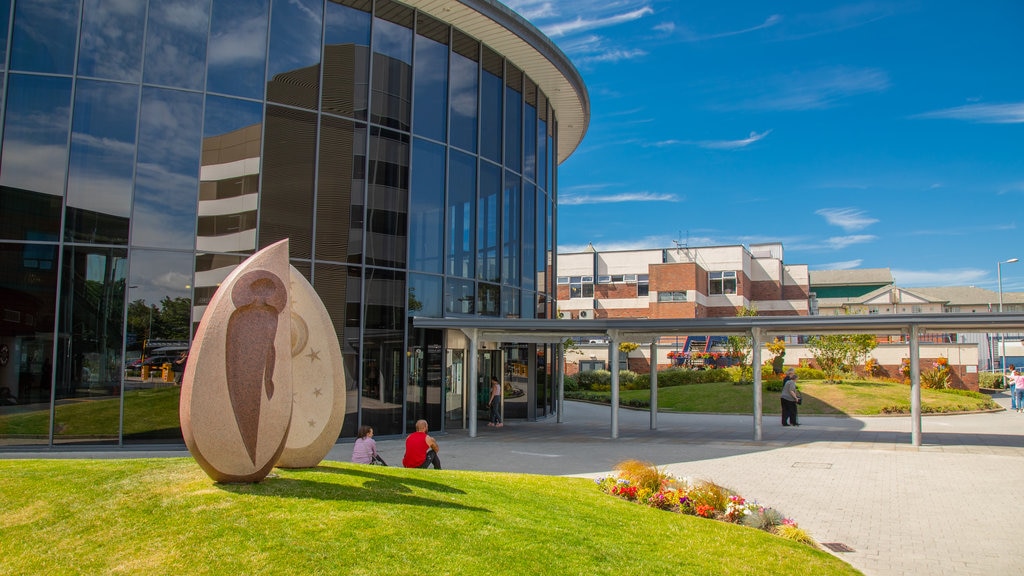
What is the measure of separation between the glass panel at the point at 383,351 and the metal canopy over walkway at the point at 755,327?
2.53 ft

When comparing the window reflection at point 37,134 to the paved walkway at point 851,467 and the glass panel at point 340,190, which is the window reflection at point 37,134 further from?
the paved walkway at point 851,467

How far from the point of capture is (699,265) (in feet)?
196

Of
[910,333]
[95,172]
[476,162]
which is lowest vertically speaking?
[910,333]

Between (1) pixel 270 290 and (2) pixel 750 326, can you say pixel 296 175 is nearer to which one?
(1) pixel 270 290

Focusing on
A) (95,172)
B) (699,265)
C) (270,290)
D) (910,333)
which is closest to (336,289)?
(95,172)

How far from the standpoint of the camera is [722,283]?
60500 millimetres

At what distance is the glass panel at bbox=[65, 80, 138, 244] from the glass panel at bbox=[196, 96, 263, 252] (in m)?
1.61

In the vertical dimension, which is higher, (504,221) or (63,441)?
(504,221)

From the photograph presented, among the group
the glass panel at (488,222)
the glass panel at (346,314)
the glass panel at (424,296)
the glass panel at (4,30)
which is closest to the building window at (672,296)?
the glass panel at (488,222)

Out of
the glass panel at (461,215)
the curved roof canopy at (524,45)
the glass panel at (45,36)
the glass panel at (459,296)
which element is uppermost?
the curved roof canopy at (524,45)

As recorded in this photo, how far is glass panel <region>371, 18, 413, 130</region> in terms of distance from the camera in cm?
1961

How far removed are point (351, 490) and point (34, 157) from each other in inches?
511

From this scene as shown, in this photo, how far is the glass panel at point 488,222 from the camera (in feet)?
73.7

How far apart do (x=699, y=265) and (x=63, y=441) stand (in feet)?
167
